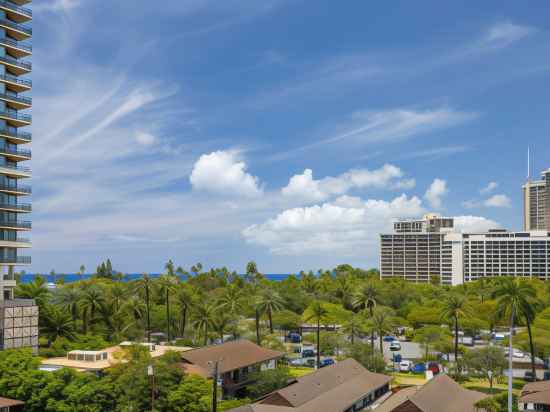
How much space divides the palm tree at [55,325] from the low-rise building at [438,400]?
187ft

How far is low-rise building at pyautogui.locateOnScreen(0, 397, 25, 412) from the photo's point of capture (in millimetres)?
61134

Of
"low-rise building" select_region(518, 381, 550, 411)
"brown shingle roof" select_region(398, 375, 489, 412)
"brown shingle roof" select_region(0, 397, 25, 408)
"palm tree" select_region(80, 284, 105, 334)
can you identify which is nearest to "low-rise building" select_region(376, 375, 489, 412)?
"brown shingle roof" select_region(398, 375, 489, 412)

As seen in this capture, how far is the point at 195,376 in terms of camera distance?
6191 centimetres

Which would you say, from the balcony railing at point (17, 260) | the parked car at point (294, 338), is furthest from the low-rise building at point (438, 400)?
the parked car at point (294, 338)

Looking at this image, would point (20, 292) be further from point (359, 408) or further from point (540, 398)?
point (540, 398)

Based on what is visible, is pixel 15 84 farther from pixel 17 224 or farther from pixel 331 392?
pixel 331 392

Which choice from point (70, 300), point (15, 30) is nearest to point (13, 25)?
point (15, 30)

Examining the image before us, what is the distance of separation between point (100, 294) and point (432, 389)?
6729 cm

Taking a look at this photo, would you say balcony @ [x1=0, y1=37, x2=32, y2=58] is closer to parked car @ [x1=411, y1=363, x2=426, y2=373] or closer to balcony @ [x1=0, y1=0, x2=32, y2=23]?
balcony @ [x1=0, y1=0, x2=32, y2=23]

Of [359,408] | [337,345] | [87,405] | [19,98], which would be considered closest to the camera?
[87,405]

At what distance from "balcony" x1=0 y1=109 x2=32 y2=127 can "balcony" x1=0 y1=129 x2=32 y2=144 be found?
1444mm

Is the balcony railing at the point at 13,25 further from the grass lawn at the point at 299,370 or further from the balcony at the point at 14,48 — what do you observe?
the grass lawn at the point at 299,370

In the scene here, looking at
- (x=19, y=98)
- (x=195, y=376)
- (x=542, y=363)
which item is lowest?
(x=542, y=363)

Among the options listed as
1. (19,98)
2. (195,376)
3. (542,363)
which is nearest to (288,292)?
(542,363)
